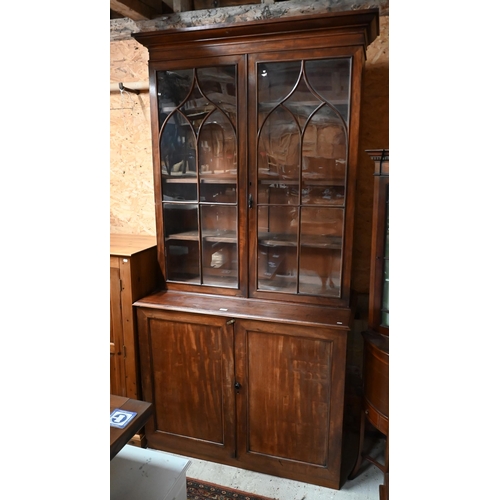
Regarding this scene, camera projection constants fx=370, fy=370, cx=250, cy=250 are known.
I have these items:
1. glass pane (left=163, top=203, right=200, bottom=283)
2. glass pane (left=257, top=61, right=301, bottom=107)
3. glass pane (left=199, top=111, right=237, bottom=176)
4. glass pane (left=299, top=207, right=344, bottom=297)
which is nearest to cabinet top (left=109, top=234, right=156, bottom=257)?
glass pane (left=163, top=203, right=200, bottom=283)

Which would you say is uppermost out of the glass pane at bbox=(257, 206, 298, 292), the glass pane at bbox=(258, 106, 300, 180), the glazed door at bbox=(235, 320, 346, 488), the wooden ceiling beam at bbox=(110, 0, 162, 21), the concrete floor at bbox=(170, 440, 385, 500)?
the wooden ceiling beam at bbox=(110, 0, 162, 21)

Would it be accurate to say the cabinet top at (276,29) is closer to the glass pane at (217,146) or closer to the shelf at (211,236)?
the glass pane at (217,146)

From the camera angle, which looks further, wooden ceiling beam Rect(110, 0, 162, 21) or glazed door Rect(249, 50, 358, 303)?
wooden ceiling beam Rect(110, 0, 162, 21)

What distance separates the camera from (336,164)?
178cm

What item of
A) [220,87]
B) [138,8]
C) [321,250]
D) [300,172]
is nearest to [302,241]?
[321,250]

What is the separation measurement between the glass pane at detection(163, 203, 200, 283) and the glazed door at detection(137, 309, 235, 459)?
27 cm

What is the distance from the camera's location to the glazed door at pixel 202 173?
1.84 metres

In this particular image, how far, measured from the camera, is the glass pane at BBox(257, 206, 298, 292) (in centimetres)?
190

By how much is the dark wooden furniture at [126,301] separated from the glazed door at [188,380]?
0.06 meters

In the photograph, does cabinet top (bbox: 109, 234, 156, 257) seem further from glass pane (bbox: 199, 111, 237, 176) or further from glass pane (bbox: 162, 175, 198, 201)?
glass pane (bbox: 199, 111, 237, 176)

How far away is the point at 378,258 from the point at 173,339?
3.69 ft

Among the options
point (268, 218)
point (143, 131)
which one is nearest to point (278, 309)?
point (268, 218)

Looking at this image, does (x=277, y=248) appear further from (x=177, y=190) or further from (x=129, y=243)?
(x=129, y=243)
